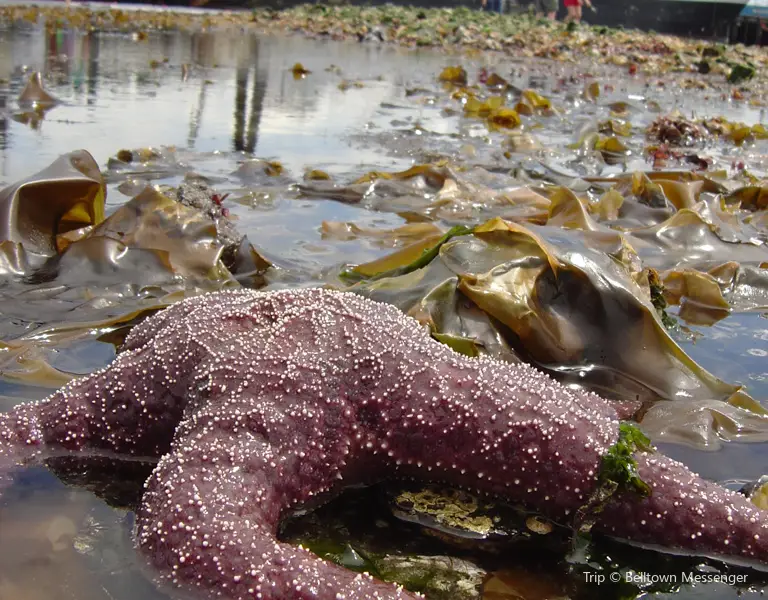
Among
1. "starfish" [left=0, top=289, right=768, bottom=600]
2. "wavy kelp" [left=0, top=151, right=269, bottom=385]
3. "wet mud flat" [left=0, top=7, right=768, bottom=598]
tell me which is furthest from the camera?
"wavy kelp" [left=0, top=151, right=269, bottom=385]

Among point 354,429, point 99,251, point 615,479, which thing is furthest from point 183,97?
point 615,479

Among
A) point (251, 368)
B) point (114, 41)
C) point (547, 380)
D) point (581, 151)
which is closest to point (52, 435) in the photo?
point (251, 368)

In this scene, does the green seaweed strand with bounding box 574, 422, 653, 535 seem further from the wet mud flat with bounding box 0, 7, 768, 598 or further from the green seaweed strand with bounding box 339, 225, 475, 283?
the green seaweed strand with bounding box 339, 225, 475, 283

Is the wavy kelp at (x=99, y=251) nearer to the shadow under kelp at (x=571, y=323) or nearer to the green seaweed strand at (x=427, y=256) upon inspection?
the green seaweed strand at (x=427, y=256)

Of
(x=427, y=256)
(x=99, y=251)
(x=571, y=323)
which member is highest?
(x=427, y=256)

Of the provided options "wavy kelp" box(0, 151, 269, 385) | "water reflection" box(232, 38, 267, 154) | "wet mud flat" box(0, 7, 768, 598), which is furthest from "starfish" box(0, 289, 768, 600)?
"water reflection" box(232, 38, 267, 154)

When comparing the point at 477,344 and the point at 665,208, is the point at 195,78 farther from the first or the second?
the point at 477,344

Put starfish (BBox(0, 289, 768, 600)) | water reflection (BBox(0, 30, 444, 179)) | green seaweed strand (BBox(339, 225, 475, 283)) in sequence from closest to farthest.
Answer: starfish (BBox(0, 289, 768, 600))
green seaweed strand (BBox(339, 225, 475, 283))
water reflection (BBox(0, 30, 444, 179))

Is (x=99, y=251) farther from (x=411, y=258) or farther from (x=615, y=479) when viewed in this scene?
(x=615, y=479)
